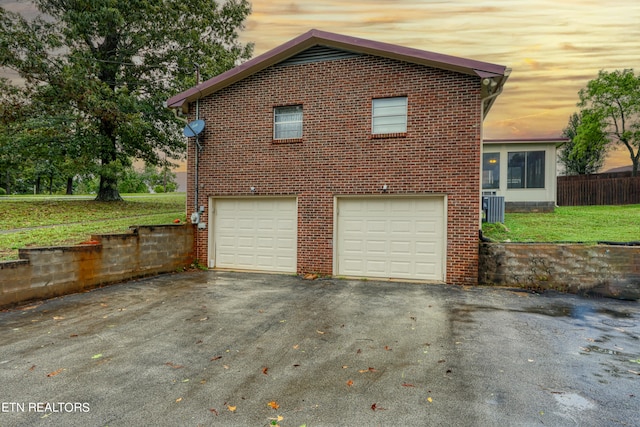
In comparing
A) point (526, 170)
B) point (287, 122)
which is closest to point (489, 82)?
point (287, 122)

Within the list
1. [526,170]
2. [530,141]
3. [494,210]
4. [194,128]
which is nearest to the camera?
[194,128]

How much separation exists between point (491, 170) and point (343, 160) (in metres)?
10.4

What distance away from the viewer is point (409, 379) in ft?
12.0

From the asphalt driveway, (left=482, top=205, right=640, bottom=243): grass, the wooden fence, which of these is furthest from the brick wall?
the wooden fence

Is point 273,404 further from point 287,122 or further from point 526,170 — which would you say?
point 526,170

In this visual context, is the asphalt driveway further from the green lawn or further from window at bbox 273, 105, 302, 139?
window at bbox 273, 105, 302, 139

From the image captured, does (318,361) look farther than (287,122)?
No

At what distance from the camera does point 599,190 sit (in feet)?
68.0

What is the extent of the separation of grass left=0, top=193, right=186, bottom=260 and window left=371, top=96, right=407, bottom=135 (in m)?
6.79

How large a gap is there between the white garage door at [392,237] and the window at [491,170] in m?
9.44

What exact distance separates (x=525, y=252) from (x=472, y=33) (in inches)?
364

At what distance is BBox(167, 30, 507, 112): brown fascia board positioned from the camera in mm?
8023

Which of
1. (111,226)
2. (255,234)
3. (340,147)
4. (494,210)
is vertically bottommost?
(255,234)

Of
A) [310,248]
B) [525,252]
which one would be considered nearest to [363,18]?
[310,248]
